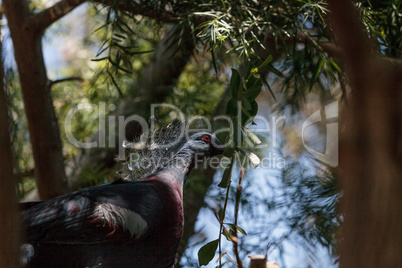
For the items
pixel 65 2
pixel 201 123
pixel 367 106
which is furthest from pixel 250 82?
pixel 65 2

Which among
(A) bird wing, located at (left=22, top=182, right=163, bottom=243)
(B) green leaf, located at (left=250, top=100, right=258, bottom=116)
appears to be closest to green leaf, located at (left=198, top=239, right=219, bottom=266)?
(A) bird wing, located at (left=22, top=182, right=163, bottom=243)

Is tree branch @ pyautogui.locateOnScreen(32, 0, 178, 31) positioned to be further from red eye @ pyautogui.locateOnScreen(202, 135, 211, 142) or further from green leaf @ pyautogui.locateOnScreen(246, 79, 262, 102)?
green leaf @ pyautogui.locateOnScreen(246, 79, 262, 102)

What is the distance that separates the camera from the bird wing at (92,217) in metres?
1.02

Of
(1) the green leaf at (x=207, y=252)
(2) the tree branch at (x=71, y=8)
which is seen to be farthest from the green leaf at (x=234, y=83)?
(2) the tree branch at (x=71, y=8)

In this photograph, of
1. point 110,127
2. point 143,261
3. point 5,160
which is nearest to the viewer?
point 5,160

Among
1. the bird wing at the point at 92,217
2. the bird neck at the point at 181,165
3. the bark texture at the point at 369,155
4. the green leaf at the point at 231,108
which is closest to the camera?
the bark texture at the point at 369,155

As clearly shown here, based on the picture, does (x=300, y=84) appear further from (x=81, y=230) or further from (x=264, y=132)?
(x=81, y=230)

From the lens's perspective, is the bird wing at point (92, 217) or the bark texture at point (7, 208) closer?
the bark texture at point (7, 208)

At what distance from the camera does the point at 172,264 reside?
1.17m

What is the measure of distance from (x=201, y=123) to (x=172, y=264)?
0.51 m
